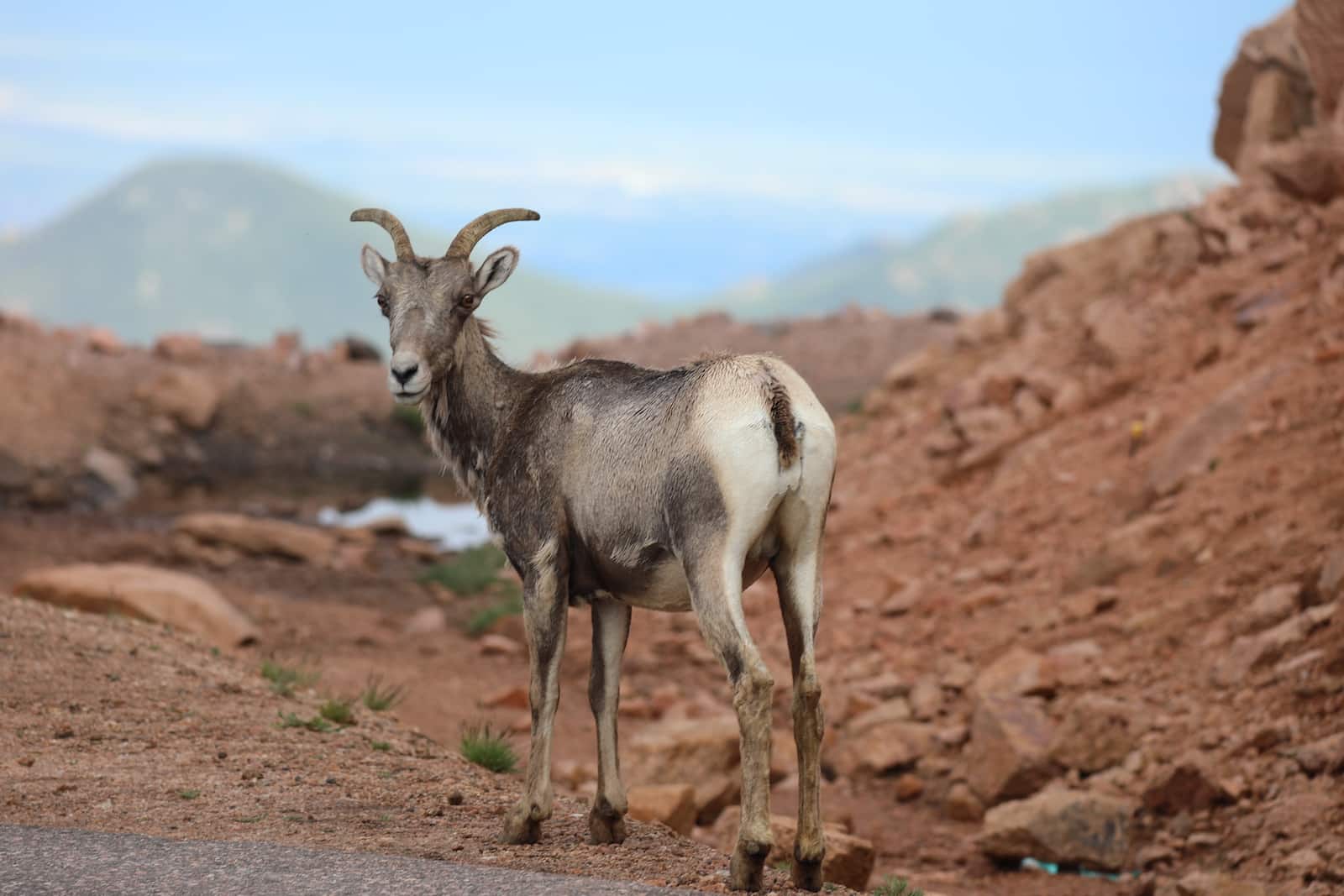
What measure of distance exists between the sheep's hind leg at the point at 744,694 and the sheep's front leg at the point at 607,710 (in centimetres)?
109

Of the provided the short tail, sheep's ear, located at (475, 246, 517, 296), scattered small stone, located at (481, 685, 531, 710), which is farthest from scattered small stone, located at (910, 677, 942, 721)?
the short tail

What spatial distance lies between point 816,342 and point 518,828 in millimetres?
31554

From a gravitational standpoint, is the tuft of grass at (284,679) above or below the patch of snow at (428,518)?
above

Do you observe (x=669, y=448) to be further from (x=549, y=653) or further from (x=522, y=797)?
(x=522, y=797)

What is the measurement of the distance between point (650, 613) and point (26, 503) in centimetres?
1298

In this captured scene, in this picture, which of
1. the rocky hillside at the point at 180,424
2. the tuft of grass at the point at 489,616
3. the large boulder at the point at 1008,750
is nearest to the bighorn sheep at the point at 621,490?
the large boulder at the point at 1008,750

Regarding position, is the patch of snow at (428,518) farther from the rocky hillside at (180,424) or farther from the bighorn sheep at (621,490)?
the bighorn sheep at (621,490)

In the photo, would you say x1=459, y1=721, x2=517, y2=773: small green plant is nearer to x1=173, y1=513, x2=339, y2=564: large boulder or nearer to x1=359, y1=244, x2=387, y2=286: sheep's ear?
x1=359, y1=244, x2=387, y2=286: sheep's ear

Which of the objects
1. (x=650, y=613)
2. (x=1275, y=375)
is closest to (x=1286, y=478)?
(x=1275, y=375)

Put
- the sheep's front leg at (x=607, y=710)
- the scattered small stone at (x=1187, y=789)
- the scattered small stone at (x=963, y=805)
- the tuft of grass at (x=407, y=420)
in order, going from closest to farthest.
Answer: the sheep's front leg at (x=607, y=710), the scattered small stone at (x=1187, y=789), the scattered small stone at (x=963, y=805), the tuft of grass at (x=407, y=420)

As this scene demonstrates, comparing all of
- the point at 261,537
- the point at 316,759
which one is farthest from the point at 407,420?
the point at 316,759

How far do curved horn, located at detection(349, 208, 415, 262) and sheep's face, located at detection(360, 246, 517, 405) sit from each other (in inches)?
2.5

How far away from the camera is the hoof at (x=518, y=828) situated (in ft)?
26.2

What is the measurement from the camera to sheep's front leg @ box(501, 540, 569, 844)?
7.95 meters
